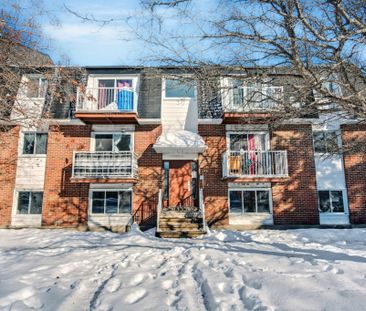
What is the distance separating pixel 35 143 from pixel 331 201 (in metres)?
13.8

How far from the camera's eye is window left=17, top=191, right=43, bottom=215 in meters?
12.9

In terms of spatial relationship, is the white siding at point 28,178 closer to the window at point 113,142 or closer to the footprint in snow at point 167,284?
the window at point 113,142

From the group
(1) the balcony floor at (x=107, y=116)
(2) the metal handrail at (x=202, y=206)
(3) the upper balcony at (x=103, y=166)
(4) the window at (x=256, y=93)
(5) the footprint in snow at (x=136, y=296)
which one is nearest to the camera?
(5) the footprint in snow at (x=136, y=296)

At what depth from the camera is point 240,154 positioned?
41.9 feet

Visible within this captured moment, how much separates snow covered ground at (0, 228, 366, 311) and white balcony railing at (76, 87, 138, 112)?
6.27 m

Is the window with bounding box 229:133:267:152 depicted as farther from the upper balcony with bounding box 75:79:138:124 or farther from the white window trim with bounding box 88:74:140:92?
the white window trim with bounding box 88:74:140:92

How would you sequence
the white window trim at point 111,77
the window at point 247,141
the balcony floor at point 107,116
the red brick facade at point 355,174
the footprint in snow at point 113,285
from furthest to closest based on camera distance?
the white window trim at point 111,77, the window at point 247,141, the red brick facade at point 355,174, the balcony floor at point 107,116, the footprint in snow at point 113,285

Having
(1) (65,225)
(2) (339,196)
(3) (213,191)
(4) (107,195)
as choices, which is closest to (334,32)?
(3) (213,191)

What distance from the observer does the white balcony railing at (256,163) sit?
12.4 m

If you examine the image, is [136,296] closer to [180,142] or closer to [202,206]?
[202,206]

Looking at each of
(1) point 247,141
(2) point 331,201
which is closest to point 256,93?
(1) point 247,141

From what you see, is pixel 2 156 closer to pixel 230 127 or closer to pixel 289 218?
pixel 230 127

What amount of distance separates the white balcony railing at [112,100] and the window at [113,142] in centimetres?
130

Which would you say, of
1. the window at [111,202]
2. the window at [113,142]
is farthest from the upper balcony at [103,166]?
the window at [111,202]
